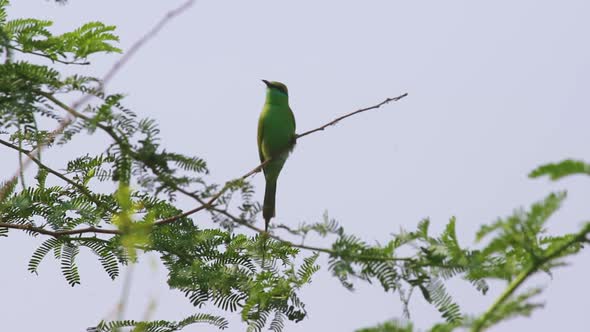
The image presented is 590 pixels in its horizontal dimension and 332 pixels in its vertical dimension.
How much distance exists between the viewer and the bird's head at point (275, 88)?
292 inches

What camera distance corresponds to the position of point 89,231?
13.5ft

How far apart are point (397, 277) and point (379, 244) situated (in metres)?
0.12

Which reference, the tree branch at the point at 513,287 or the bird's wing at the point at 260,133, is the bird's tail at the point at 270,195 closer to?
the bird's wing at the point at 260,133

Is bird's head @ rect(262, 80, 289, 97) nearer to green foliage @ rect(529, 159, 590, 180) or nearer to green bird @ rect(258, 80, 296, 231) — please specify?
green bird @ rect(258, 80, 296, 231)

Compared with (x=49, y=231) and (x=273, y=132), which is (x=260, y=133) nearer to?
(x=273, y=132)

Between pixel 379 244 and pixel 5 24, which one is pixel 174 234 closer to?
pixel 5 24

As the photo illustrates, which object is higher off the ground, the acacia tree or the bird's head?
the bird's head

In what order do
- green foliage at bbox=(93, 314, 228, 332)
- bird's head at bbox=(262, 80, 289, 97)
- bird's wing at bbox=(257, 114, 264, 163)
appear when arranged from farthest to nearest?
1. bird's head at bbox=(262, 80, 289, 97)
2. bird's wing at bbox=(257, 114, 264, 163)
3. green foliage at bbox=(93, 314, 228, 332)

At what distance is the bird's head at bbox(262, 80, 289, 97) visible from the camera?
741cm

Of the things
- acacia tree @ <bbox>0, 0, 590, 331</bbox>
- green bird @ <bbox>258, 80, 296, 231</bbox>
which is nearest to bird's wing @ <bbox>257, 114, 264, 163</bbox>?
green bird @ <bbox>258, 80, 296, 231</bbox>

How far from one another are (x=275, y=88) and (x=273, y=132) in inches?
25.6

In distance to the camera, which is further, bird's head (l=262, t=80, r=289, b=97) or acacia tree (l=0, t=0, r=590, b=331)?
bird's head (l=262, t=80, r=289, b=97)

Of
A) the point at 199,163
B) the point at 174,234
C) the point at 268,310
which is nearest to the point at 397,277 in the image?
the point at 199,163

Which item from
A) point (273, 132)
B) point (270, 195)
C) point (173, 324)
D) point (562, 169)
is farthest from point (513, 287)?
point (273, 132)
